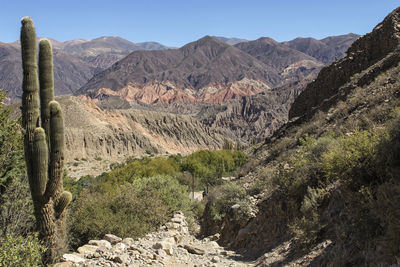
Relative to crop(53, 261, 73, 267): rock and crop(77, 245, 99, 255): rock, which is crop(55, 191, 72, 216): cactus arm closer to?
crop(77, 245, 99, 255): rock

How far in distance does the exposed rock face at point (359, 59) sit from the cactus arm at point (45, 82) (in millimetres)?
15532

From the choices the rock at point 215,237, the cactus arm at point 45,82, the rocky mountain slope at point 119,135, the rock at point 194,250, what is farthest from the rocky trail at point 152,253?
the rocky mountain slope at point 119,135

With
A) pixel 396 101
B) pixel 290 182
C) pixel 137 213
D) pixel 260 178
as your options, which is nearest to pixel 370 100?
pixel 396 101

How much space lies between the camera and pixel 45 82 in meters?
9.82

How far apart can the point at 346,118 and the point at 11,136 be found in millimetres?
11968

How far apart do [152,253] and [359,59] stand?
19713 mm

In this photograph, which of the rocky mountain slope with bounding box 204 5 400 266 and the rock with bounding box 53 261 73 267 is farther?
the rock with bounding box 53 261 73 267

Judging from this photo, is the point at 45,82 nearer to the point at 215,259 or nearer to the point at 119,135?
the point at 215,259

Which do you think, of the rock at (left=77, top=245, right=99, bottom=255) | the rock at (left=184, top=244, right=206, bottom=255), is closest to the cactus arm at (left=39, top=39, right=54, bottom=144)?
the rock at (left=77, top=245, right=99, bottom=255)

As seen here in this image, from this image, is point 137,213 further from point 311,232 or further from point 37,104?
point 311,232

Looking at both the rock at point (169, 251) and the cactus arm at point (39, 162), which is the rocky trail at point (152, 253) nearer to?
the rock at point (169, 251)

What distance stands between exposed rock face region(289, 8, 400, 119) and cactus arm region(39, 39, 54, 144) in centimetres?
1553

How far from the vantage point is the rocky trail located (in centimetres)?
836

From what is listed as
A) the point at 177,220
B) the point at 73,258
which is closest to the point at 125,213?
the point at 177,220
